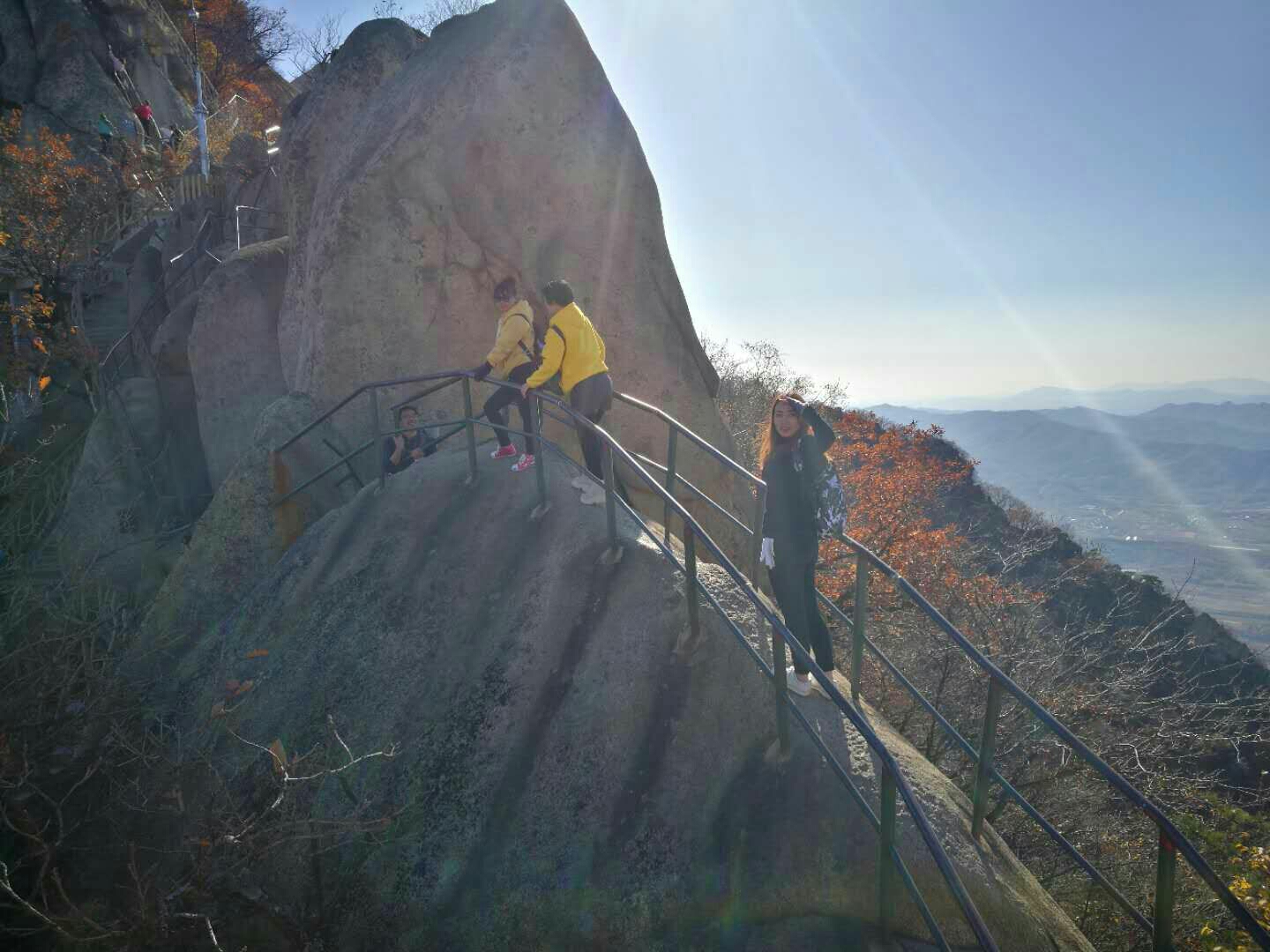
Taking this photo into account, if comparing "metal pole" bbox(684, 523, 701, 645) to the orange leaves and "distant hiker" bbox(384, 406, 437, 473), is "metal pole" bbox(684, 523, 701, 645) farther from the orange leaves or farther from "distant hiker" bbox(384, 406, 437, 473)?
the orange leaves

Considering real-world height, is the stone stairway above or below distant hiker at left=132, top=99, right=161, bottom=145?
below

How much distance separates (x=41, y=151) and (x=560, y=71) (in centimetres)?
2066

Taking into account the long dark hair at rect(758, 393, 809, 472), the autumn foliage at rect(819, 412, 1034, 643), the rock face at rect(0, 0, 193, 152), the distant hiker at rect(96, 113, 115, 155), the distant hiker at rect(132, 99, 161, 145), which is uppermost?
the rock face at rect(0, 0, 193, 152)

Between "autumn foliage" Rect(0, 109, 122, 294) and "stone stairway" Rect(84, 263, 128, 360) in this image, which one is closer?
"autumn foliage" Rect(0, 109, 122, 294)

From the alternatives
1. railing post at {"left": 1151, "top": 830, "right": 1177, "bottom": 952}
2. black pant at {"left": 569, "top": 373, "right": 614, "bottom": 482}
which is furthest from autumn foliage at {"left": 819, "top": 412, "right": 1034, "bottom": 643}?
railing post at {"left": 1151, "top": 830, "right": 1177, "bottom": 952}

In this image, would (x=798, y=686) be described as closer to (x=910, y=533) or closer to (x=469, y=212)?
(x=469, y=212)

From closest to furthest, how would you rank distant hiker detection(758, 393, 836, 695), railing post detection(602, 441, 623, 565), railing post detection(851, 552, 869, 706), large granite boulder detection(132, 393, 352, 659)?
1. railing post detection(851, 552, 869, 706)
2. distant hiker detection(758, 393, 836, 695)
3. railing post detection(602, 441, 623, 565)
4. large granite boulder detection(132, 393, 352, 659)

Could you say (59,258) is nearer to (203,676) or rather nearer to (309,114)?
(309,114)

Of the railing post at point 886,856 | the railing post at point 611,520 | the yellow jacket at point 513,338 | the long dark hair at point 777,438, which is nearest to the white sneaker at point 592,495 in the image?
the railing post at point 611,520

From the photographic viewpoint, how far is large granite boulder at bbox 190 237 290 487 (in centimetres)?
1149

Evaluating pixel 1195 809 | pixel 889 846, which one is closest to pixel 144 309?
pixel 889 846

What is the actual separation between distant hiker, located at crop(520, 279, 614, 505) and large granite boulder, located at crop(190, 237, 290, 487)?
749cm

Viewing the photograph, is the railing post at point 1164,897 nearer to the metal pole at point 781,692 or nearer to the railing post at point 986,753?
the railing post at point 986,753

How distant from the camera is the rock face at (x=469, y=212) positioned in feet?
30.1
